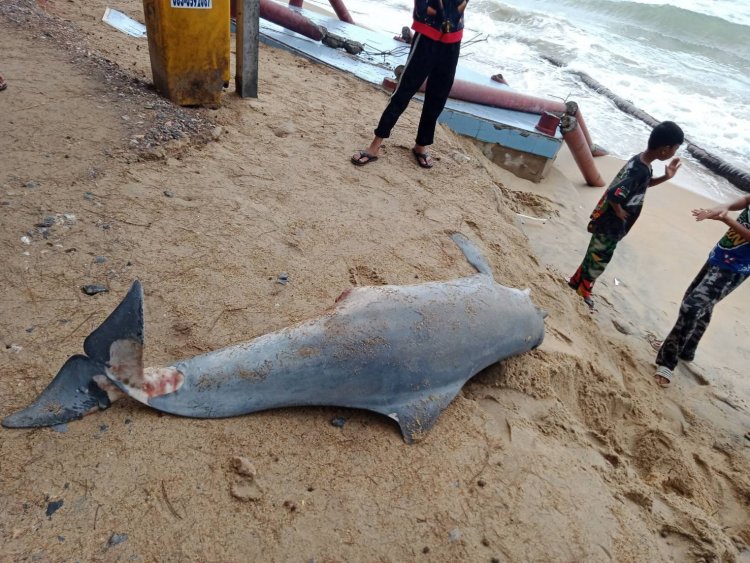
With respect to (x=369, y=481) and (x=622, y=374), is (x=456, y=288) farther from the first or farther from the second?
(x=622, y=374)

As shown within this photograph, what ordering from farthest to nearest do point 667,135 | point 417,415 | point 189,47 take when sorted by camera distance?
point 189,47, point 667,135, point 417,415

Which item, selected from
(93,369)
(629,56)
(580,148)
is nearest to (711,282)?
(580,148)

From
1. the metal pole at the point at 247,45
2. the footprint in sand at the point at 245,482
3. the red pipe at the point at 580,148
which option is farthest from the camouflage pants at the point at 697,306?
the metal pole at the point at 247,45

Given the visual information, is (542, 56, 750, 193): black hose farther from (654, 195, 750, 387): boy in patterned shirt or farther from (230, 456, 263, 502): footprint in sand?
(230, 456, 263, 502): footprint in sand

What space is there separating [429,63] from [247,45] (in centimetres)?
196

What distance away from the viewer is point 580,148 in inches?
272

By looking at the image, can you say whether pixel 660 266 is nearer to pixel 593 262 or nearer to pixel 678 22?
pixel 593 262

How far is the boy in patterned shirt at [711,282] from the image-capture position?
143 inches

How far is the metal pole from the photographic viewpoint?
496 cm

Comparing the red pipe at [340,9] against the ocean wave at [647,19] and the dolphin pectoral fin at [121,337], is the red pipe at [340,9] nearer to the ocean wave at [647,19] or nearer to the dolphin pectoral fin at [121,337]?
the dolphin pectoral fin at [121,337]

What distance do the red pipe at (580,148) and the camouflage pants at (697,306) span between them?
125 inches

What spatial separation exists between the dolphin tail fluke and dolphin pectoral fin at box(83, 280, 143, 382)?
92.7 inches

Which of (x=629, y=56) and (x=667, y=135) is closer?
(x=667, y=135)

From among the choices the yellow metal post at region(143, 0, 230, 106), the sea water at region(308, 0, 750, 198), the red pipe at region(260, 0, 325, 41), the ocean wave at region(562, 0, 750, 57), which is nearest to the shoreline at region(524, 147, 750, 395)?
the sea water at region(308, 0, 750, 198)
